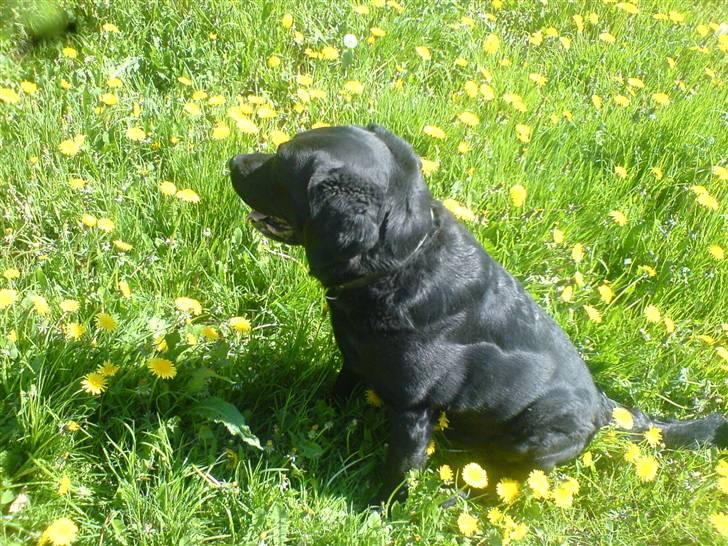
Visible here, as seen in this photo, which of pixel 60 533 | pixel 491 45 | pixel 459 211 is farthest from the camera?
pixel 491 45

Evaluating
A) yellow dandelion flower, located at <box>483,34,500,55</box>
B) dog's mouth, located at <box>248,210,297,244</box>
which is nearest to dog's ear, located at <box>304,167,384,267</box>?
dog's mouth, located at <box>248,210,297,244</box>

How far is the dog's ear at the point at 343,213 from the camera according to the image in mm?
2076

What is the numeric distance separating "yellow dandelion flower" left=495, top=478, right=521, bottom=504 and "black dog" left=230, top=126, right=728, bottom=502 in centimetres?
10

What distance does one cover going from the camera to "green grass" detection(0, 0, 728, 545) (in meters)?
2.28

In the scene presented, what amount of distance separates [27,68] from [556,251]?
2896 mm

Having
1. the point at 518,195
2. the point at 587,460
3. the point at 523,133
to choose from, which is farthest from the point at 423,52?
the point at 587,460

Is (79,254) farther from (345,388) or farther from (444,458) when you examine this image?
(444,458)

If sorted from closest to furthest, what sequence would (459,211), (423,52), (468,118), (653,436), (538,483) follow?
(538,483) → (653,436) → (459,211) → (468,118) → (423,52)

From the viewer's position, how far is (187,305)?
2.54 m

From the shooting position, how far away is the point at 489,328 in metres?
2.41

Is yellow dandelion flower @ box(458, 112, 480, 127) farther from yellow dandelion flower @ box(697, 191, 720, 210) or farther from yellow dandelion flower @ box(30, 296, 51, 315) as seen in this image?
yellow dandelion flower @ box(30, 296, 51, 315)

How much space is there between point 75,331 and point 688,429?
2.31 meters

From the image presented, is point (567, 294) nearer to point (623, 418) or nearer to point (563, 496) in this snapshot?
point (623, 418)

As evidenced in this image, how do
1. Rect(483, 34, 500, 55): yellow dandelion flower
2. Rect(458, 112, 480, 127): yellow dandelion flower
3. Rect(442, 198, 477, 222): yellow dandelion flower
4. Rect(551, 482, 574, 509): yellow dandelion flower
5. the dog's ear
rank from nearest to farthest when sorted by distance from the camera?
the dog's ear, Rect(551, 482, 574, 509): yellow dandelion flower, Rect(442, 198, 477, 222): yellow dandelion flower, Rect(458, 112, 480, 127): yellow dandelion flower, Rect(483, 34, 500, 55): yellow dandelion flower
